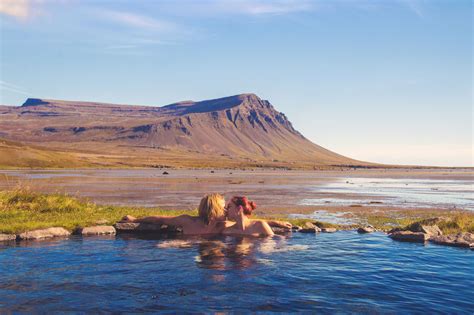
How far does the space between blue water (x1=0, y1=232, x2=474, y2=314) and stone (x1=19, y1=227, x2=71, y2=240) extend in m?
0.76

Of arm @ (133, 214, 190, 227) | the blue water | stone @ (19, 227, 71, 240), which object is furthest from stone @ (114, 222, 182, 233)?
stone @ (19, 227, 71, 240)

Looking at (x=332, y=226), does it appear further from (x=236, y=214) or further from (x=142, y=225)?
(x=142, y=225)

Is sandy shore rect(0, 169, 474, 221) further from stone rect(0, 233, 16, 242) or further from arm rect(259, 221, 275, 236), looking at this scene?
arm rect(259, 221, 275, 236)

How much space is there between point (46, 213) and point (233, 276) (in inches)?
517

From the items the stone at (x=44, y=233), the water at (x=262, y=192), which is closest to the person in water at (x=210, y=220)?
the stone at (x=44, y=233)

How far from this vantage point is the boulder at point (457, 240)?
51.6 feet

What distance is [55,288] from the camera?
9812mm

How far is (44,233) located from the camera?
16.1 metres

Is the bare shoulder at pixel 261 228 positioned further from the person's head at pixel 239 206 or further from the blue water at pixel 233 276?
the blue water at pixel 233 276

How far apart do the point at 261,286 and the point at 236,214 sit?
6765 mm

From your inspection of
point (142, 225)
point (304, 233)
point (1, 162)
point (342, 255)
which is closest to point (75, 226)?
point (142, 225)

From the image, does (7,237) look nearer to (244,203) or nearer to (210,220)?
(210,220)

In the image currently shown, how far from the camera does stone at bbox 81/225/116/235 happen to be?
17.1m

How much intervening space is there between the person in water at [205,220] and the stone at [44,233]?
11.2ft
